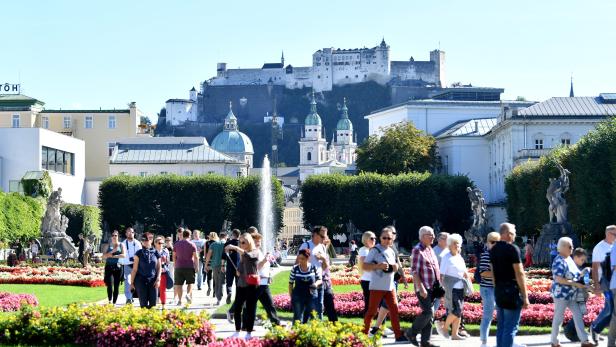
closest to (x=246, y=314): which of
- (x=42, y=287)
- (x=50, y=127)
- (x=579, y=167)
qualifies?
(x=42, y=287)

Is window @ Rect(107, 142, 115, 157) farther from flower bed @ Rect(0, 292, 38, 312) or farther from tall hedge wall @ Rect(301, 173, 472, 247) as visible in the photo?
flower bed @ Rect(0, 292, 38, 312)

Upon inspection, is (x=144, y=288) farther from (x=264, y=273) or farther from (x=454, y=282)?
(x=454, y=282)

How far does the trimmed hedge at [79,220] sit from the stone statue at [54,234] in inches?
920

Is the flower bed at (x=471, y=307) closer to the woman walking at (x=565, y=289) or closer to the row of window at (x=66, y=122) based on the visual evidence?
the woman walking at (x=565, y=289)

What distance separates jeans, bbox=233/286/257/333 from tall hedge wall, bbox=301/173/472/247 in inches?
2626

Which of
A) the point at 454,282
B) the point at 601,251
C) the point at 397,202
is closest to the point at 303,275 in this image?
the point at 454,282

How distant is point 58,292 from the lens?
35125mm

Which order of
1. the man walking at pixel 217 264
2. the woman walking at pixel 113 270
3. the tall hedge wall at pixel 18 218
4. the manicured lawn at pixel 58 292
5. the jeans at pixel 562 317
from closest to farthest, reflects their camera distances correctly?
the jeans at pixel 562 317
the woman walking at pixel 113 270
the man walking at pixel 217 264
the manicured lawn at pixel 58 292
the tall hedge wall at pixel 18 218

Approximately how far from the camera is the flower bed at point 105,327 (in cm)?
1833

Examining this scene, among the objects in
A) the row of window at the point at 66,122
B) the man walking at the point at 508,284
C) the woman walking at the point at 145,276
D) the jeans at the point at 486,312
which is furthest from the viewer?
the row of window at the point at 66,122

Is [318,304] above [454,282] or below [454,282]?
below

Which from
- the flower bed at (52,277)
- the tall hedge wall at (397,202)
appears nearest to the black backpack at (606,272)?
the flower bed at (52,277)

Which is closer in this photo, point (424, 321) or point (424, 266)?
point (424, 321)

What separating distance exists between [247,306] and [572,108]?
3104 inches
